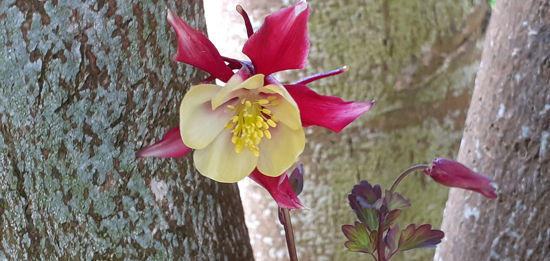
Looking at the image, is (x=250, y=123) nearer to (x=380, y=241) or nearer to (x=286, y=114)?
(x=286, y=114)

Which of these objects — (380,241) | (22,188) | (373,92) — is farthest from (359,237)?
(373,92)

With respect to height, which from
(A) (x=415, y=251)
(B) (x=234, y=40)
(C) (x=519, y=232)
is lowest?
(A) (x=415, y=251)

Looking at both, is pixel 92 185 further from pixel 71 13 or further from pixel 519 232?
pixel 519 232

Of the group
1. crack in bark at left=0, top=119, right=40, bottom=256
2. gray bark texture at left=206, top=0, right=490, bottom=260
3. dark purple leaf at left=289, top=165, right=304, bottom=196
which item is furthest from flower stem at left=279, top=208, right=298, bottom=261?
gray bark texture at left=206, top=0, right=490, bottom=260

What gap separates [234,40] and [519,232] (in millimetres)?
436

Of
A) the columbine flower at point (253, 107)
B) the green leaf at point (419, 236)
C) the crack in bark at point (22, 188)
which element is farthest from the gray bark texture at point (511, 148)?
the crack in bark at point (22, 188)

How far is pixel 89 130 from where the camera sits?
1.52 feet

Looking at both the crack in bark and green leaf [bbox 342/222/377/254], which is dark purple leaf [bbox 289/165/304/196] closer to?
green leaf [bbox 342/222/377/254]

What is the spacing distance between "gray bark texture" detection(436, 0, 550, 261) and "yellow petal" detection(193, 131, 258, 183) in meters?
0.29

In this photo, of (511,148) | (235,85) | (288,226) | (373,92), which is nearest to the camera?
(235,85)

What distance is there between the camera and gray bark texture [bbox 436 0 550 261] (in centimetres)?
58

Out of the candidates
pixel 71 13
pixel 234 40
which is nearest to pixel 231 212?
pixel 71 13

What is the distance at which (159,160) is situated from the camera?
0.50 metres

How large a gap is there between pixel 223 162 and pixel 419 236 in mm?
186
